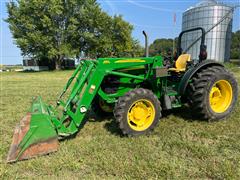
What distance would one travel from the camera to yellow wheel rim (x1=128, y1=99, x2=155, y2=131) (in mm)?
4067

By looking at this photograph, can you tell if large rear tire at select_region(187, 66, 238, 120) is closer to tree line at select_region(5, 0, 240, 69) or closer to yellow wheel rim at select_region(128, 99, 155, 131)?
yellow wheel rim at select_region(128, 99, 155, 131)

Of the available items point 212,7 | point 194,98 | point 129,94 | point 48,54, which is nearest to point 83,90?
point 129,94

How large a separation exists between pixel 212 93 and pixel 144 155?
8.34 feet

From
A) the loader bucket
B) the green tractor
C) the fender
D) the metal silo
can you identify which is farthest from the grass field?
the metal silo

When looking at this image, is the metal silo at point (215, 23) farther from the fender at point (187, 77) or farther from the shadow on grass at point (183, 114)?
the fender at point (187, 77)

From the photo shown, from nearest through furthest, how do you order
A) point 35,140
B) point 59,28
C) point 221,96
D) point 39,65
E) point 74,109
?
point 35,140, point 74,109, point 221,96, point 59,28, point 39,65

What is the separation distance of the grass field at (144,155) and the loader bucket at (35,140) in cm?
12

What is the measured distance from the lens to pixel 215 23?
1554 inches

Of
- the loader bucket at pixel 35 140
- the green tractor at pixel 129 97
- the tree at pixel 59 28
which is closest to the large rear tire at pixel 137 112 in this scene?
the green tractor at pixel 129 97

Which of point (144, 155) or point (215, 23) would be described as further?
point (215, 23)

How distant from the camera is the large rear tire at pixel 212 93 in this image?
4.47m

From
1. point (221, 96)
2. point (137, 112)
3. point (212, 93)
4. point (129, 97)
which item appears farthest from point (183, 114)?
point (129, 97)

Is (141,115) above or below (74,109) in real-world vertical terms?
below

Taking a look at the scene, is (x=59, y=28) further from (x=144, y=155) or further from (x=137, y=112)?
(x=144, y=155)
